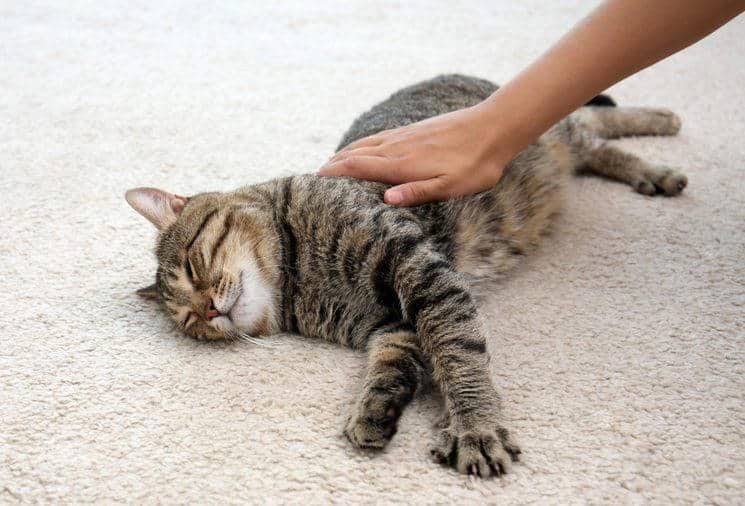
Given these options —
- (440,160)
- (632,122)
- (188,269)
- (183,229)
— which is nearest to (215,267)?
(188,269)

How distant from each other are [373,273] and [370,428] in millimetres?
382

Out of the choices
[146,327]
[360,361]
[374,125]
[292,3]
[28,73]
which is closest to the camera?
[360,361]

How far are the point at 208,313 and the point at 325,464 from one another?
506 mm

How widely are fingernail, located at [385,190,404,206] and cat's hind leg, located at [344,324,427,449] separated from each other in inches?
11.0

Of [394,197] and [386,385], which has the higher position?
[394,197]

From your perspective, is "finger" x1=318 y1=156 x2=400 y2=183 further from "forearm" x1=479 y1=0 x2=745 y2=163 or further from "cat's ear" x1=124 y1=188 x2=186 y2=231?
"cat's ear" x1=124 y1=188 x2=186 y2=231

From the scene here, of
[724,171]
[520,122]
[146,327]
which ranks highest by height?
[520,122]

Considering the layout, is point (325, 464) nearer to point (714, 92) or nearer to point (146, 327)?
point (146, 327)

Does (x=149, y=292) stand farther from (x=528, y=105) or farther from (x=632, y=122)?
(x=632, y=122)

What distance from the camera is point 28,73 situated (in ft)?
9.91

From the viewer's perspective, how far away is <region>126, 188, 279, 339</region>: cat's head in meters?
1.45

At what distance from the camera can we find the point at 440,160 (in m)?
1.49

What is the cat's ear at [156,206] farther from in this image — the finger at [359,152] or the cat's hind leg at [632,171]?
the cat's hind leg at [632,171]

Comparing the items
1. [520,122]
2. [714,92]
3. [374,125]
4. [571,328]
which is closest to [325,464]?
[571,328]
